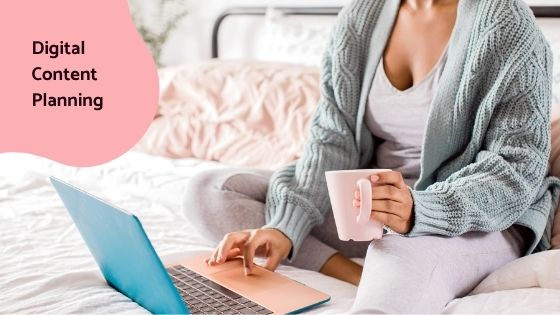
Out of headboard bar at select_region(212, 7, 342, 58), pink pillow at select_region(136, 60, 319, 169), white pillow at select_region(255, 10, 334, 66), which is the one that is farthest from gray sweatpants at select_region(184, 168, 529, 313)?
headboard bar at select_region(212, 7, 342, 58)

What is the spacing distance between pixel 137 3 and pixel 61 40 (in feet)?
4.05

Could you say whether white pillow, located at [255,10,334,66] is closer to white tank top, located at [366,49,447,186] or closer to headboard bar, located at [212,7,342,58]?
headboard bar, located at [212,7,342,58]

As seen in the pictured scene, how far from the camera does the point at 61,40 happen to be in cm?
197

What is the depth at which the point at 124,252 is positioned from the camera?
0.89 meters

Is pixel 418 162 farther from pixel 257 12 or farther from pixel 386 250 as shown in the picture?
pixel 257 12

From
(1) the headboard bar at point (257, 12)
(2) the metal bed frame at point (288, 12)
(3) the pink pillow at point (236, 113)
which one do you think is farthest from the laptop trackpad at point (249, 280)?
(1) the headboard bar at point (257, 12)

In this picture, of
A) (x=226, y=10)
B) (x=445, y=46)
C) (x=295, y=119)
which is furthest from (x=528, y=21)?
(x=226, y=10)

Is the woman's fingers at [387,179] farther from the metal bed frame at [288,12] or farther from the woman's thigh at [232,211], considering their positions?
the metal bed frame at [288,12]

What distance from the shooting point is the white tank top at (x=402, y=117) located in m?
1.20

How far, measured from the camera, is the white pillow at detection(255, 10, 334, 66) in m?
2.17

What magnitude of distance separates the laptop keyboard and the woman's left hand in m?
0.20

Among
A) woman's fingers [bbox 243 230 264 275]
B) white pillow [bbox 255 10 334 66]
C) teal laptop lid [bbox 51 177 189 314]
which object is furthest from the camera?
white pillow [bbox 255 10 334 66]

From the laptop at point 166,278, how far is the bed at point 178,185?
37 mm

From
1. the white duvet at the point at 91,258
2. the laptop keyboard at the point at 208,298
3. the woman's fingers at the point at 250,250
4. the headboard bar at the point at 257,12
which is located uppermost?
the headboard bar at the point at 257,12
